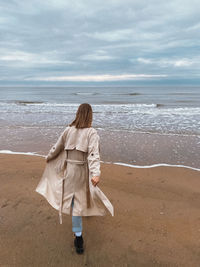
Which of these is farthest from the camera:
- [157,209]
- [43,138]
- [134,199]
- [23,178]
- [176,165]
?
[43,138]

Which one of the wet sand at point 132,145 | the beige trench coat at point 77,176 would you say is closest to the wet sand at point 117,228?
the beige trench coat at point 77,176

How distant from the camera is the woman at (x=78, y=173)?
95.6 inches

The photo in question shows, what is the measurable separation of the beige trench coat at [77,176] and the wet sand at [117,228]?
0.57 metres

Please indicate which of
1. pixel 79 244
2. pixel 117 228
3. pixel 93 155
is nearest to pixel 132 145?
pixel 117 228

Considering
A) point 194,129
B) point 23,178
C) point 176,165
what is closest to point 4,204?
point 23,178

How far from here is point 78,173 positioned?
8.27 ft

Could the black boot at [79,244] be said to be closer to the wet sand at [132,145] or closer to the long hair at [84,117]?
the long hair at [84,117]

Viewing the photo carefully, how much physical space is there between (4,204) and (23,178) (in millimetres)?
1058

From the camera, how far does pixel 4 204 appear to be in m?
3.62

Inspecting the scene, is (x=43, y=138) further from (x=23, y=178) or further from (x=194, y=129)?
(x=194, y=129)

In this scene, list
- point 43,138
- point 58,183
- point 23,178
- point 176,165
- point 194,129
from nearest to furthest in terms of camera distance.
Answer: point 58,183 → point 23,178 → point 176,165 → point 43,138 → point 194,129

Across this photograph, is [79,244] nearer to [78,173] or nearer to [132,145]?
[78,173]

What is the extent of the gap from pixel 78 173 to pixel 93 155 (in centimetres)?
35

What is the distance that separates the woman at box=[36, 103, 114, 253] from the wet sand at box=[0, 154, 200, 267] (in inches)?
13.1
